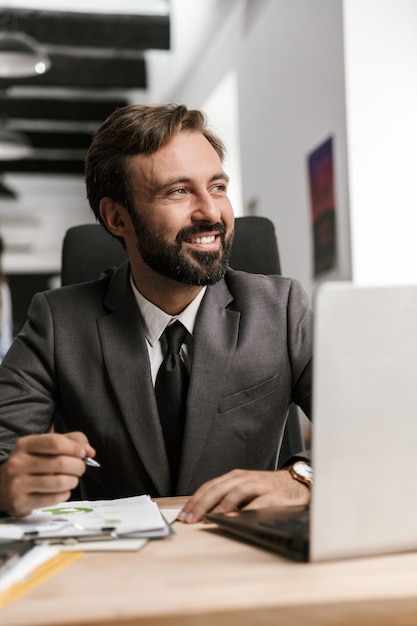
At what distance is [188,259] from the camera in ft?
5.51

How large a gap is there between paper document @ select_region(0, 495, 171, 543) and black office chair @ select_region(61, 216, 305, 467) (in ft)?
2.78

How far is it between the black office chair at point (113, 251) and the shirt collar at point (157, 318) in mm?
245

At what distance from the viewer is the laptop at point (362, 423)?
2.41 ft

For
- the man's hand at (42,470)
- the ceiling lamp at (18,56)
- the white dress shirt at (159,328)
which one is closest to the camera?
the man's hand at (42,470)

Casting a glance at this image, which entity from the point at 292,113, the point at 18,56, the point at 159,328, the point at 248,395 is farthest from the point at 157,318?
the point at 18,56

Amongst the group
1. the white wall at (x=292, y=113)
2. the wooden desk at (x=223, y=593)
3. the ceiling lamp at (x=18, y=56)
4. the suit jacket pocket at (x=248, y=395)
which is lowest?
the wooden desk at (x=223, y=593)

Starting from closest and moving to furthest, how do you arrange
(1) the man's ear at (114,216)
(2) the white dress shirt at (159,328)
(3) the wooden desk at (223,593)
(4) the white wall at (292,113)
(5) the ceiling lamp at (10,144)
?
(3) the wooden desk at (223,593) → (2) the white dress shirt at (159,328) → (1) the man's ear at (114,216) → (4) the white wall at (292,113) → (5) the ceiling lamp at (10,144)

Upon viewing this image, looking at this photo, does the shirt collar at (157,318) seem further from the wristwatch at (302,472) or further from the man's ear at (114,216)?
the wristwatch at (302,472)

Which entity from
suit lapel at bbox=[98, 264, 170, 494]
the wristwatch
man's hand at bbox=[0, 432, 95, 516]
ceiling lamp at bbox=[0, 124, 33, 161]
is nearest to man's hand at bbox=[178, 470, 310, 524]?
the wristwatch

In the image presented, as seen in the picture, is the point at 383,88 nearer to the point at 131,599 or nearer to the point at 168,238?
the point at 168,238

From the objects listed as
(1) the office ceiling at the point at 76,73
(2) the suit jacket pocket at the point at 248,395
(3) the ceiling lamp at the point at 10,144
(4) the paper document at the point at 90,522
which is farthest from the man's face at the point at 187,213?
(3) the ceiling lamp at the point at 10,144

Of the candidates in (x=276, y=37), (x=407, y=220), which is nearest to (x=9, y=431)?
(x=407, y=220)

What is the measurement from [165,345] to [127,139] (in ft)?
1.50

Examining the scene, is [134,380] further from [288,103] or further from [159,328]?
[288,103]
